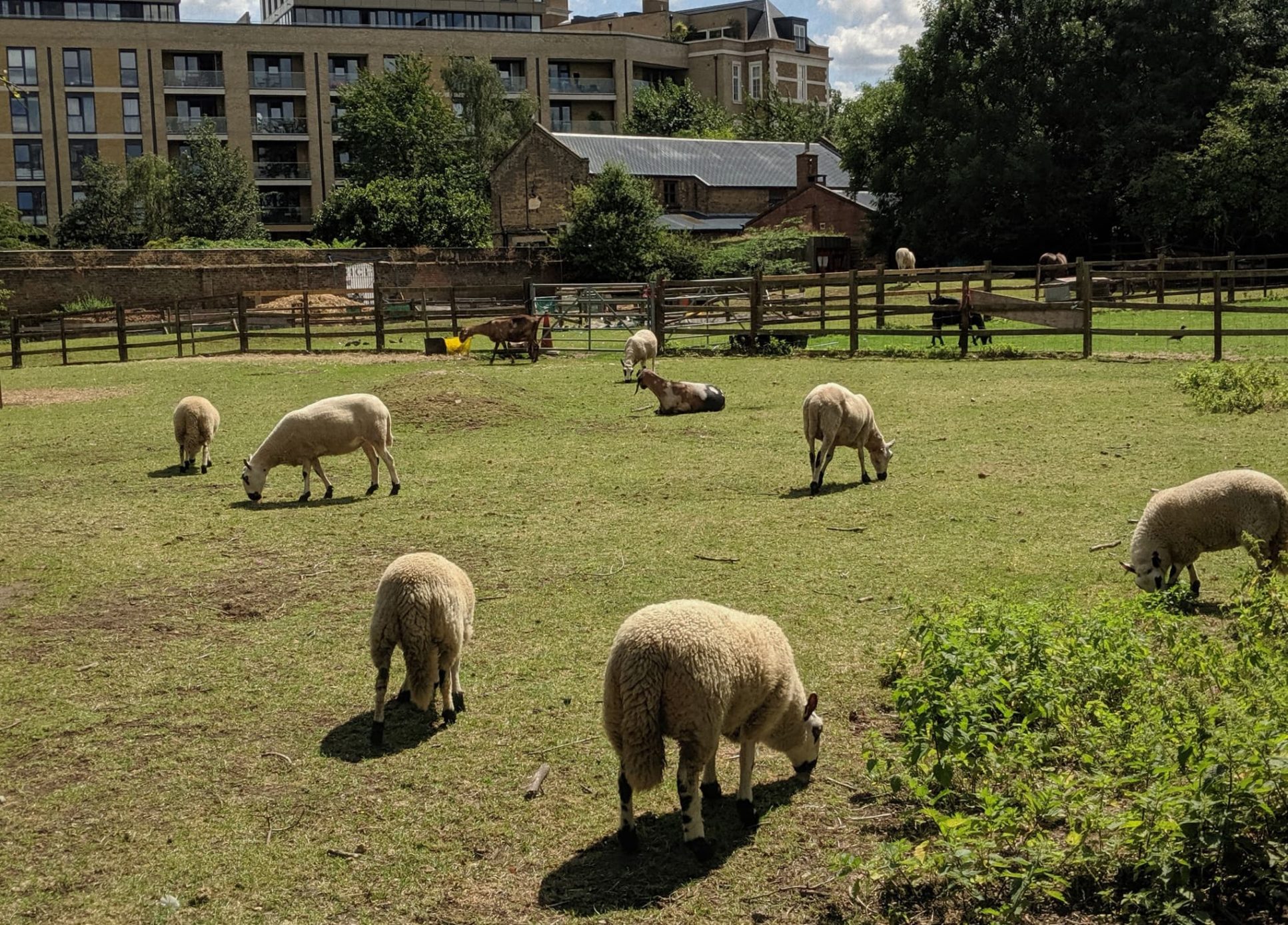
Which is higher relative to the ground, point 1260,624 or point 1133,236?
point 1133,236

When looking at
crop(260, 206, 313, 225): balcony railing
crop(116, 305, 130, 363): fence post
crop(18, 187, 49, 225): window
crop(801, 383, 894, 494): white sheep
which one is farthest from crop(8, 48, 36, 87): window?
crop(801, 383, 894, 494): white sheep

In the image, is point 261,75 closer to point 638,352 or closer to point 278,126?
point 278,126

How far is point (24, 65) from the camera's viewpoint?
64.4 m

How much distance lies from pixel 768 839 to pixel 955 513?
5.64 meters

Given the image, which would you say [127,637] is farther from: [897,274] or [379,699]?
[897,274]

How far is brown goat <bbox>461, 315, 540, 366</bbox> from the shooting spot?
24906 millimetres

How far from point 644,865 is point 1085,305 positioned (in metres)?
18.7

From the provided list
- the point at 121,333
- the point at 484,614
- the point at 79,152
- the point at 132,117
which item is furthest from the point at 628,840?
the point at 132,117

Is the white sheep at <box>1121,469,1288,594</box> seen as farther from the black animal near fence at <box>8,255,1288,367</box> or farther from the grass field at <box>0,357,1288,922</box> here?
the black animal near fence at <box>8,255,1288,367</box>

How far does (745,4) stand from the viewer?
104m

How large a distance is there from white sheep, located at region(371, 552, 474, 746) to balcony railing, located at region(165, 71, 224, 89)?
70861 millimetres

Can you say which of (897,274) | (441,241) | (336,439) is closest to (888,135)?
(441,241)

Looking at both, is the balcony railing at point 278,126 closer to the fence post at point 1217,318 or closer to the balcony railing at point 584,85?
the balcony railing at point 584,85

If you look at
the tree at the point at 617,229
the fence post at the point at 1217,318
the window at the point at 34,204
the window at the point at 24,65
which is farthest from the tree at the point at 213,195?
the fence post at the point at 1217,318
